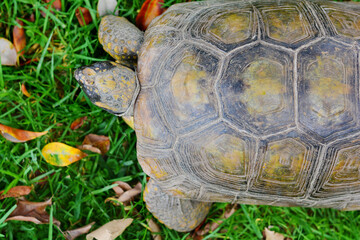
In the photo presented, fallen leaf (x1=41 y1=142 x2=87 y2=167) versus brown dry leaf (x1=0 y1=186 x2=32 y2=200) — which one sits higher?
fallen leaf (x1=41 y1=142 x2=87 y2=167)

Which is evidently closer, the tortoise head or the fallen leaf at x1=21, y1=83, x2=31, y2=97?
the tortoise head

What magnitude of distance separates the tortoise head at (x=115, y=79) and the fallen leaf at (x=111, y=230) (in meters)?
0.80

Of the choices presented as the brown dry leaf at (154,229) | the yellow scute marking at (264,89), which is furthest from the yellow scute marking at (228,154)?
the brown dry leaf at (154,229)

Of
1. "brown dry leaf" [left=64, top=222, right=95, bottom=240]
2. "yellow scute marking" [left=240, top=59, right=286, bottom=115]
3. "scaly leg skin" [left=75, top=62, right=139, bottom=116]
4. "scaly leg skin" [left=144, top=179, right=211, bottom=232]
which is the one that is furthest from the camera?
"brown dry leaf" [left=64, top=222, right=95, bottom=240]

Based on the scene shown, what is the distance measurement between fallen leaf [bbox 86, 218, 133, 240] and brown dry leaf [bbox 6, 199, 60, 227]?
0.97ft

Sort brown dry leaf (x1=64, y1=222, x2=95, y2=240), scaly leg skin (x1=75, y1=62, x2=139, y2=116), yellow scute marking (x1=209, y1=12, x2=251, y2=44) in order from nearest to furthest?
yellow scute marking (x1=209, y1=12, x2=251, y2=44) < scaly leg skin (x1=75, y1=62, x2=139, y2=116) < brown dry leaf (x1=64, y1=222, x2=95, y2=240)

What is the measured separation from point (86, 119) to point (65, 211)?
69 cm

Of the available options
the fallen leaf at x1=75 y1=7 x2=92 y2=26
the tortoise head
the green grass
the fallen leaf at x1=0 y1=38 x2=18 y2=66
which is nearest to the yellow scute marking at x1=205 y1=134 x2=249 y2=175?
the tortoise head

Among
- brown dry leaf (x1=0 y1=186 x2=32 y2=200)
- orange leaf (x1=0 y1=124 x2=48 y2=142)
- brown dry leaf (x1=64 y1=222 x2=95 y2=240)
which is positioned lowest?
brown dry leaf (x1=64 y1=222 x2=95 y2=240)

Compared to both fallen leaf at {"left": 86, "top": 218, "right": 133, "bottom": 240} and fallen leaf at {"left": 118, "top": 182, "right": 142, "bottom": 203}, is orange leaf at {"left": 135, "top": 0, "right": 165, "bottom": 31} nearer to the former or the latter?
fallen leaf at {"left": 118, "top": 182, "right": 142, "bottom": 203}

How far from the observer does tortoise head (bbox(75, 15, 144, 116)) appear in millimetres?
2053

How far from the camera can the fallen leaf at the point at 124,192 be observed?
8.05 feet

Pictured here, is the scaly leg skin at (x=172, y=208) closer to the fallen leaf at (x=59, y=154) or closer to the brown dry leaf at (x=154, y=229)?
the brown dry leaf at (x=154, y=229)

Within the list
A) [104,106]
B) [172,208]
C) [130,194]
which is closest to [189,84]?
[104,106]
